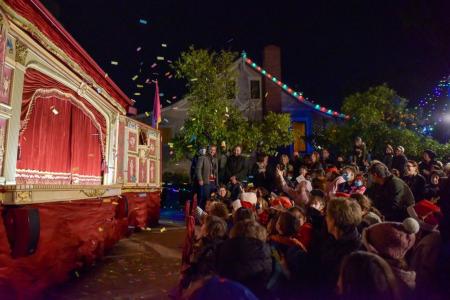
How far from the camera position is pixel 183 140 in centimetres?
1795

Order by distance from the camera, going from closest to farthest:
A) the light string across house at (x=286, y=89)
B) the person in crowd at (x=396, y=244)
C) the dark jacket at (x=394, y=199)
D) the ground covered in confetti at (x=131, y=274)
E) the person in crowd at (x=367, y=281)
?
the person in crowd at (x=367, y=281)
the person in crowd at (x=396, y=244)
the ground covered in confetti at (x=131, y=274)
the dark jacket at (x=394, y=199)
the light string across house at (x=286, y=89)

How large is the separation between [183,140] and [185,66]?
3490mm

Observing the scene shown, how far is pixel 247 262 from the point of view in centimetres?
267

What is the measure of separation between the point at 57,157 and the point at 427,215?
23.1 ft

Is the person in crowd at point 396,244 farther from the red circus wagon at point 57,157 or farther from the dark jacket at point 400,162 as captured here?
the dark jacket at point 400,162

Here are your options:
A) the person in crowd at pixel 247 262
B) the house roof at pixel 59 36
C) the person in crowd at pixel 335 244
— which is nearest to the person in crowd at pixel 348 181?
the person in crowd at pixel 335 244

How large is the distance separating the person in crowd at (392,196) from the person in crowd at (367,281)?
11.9ft

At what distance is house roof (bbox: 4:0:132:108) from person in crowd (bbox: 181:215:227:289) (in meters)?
4.07

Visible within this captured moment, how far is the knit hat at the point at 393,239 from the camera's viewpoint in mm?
2451

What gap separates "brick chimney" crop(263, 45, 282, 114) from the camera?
21000 millimetres

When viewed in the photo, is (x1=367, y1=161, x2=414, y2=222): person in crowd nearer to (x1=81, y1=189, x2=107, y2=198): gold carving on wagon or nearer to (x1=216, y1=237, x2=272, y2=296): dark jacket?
(x1=216, y1=237, x2=272, y2=296): dark jacket

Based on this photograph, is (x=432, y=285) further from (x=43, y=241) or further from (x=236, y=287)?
(x=43, y=241)

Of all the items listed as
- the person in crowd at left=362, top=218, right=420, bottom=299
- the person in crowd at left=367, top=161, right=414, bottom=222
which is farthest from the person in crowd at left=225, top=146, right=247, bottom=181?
the person in crowd at left=362, top=218, right=420, bottom=299

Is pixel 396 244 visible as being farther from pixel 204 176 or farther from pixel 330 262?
pixel 204 176
